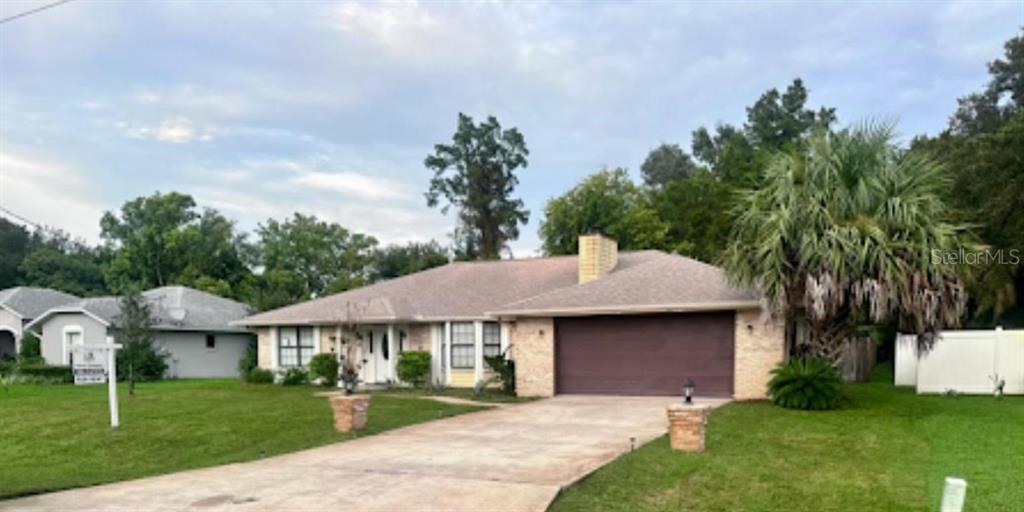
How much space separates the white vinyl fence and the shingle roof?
4.83 metres

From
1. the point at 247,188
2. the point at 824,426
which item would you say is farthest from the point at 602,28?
the point at 247,188

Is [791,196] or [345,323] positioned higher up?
[791,196]

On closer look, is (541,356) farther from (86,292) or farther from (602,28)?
(86,292)

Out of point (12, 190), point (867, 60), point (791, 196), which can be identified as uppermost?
point (867, 60)

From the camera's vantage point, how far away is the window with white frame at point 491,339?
19.7m

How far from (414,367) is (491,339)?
2.34 metres

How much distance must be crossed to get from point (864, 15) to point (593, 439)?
12777 mm

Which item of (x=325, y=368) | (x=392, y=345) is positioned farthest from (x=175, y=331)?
(x=392, y=345)

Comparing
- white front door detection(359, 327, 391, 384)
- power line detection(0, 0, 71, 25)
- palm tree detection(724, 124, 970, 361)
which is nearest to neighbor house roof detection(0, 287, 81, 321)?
white front door detection(359, 327, 391, 384)

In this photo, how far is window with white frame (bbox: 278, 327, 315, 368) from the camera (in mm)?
21719

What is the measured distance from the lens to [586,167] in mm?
43031

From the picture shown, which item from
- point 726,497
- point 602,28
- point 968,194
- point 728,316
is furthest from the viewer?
point 968,194

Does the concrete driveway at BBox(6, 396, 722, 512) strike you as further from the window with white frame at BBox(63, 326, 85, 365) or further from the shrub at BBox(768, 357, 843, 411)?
the window with white frame at BBox(63, 326, 85, 365)

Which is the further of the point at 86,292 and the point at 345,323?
the point at 86,292
